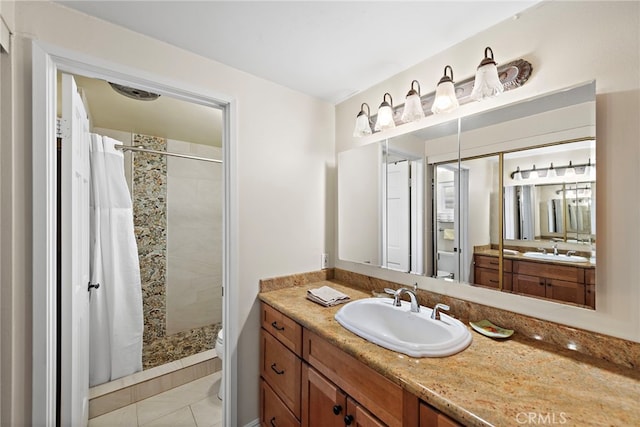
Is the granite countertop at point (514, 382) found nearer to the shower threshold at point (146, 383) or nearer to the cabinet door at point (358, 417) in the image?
the cabinet door at point (358, 417)

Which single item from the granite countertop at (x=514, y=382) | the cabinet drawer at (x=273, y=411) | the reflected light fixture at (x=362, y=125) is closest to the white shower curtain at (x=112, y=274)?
the cabinet drawer at (x=273, y=411)

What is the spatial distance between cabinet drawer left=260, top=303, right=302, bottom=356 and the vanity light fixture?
1.23 metres

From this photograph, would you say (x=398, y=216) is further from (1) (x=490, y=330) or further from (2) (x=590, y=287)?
(2) (x=590, y=287)

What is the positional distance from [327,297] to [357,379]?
22.3 inches

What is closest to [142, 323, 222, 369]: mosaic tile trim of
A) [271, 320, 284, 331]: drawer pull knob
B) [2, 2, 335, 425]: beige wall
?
[2, 2, 335, 425]: beige wall

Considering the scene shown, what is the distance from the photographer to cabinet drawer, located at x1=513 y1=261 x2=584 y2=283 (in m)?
1.02

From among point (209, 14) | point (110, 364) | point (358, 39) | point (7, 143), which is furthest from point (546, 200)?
point (110, 364)

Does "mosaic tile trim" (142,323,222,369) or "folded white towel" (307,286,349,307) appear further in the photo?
"mosaic tile trim" (142,323,222,369)

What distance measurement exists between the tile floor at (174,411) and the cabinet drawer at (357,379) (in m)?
1.17

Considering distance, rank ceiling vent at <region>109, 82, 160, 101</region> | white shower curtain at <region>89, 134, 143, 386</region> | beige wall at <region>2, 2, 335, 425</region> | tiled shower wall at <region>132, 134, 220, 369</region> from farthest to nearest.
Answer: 1. tiled shower wall at <region>132, 134, 220, 369</region>
2. white shower curtain at <region>89, 134, 143, 386</region>
3. ceiling vent at <region>109, 82, 160, 101</region>
4. beige wall at <region>2, 2, 335, 425</region>

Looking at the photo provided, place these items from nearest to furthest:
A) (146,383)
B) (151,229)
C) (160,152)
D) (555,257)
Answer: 1. (555,257)
2. (146,383)
3. (160,152)
4. (151,229)

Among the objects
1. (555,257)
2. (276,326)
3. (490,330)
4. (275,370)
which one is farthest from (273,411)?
(555,257)

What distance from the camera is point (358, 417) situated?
100 centimetres

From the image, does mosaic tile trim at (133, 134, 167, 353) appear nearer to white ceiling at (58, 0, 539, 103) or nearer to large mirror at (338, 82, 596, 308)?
white ceiling at (58, 0, 539, 103)
